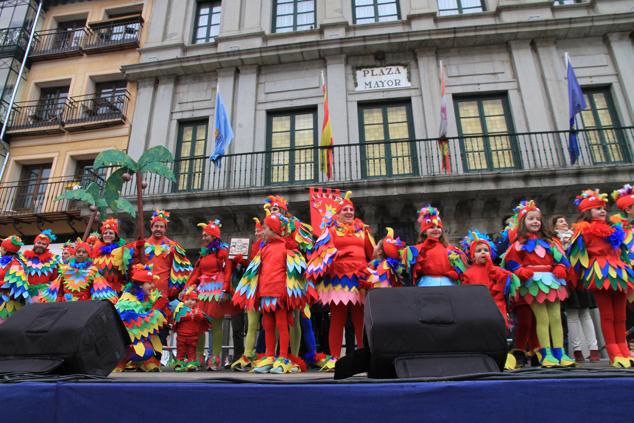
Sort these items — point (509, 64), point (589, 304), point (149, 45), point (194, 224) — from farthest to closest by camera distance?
1. point (149, 45)
2. point (509, 64)
3. point (194, 224)
4. point (589, 304)

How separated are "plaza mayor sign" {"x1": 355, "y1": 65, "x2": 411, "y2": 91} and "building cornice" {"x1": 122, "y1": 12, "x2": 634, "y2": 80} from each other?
Result: 0.58 meters

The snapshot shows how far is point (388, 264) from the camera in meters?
5.05

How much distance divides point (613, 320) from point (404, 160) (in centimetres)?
759

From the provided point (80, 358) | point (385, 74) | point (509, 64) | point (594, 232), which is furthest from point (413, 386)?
point (509, 64)

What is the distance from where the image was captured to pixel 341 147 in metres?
11.5

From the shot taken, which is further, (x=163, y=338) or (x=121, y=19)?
(x=121, y=19)

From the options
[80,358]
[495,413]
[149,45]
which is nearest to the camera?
[495,413]

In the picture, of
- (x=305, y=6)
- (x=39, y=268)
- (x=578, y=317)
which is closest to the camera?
(x=578, y=317)

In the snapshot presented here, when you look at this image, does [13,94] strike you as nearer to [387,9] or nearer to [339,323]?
[387,9]

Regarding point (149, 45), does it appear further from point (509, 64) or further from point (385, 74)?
point (509, 64)

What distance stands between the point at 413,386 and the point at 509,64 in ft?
41.7

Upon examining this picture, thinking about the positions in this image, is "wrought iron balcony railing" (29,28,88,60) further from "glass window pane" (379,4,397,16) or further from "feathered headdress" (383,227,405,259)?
"feathered headdress" (383,227,405,259)

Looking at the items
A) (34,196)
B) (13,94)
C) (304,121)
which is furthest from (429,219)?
(13,94)

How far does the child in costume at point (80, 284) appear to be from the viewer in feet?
17.5
